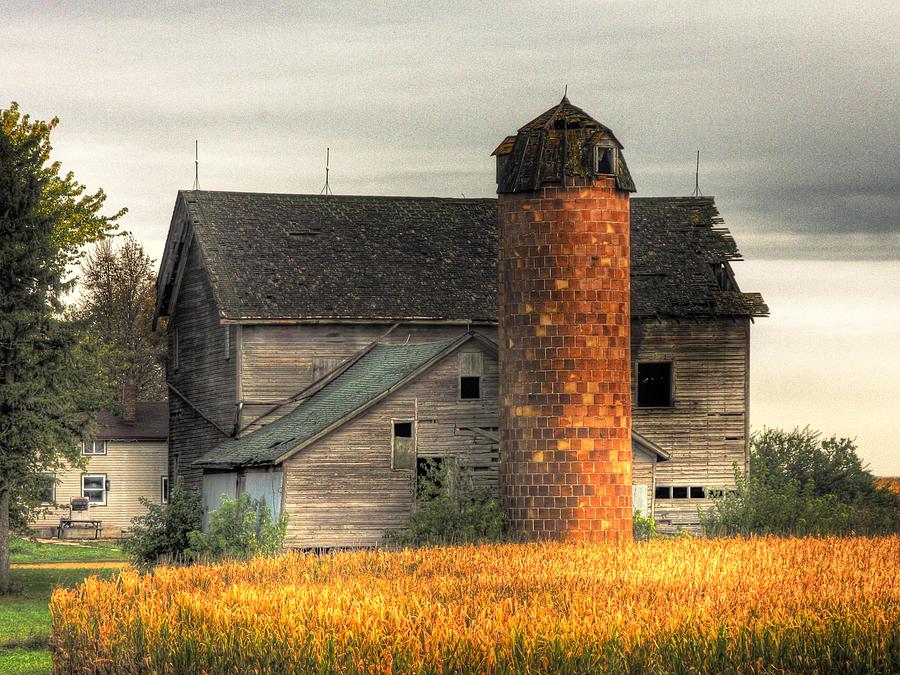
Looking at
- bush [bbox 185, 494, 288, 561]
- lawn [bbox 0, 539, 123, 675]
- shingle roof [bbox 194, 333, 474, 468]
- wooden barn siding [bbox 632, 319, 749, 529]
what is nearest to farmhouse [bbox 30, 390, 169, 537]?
lawn [bbox 0, 539, 123, 675]

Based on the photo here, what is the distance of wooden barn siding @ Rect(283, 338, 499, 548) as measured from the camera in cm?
3803

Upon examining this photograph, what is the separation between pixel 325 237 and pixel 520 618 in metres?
31.7

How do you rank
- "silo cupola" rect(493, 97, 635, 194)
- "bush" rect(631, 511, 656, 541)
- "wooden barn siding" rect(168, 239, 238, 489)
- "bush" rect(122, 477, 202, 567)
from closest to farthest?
"silo cupola" rect(493, 97, 635, 194), "bush" rect(631, 511, 656, 541), "bush" rect(122, 477, 202, 567), "wooden barn siding" rect(168, 239, 238, 489)

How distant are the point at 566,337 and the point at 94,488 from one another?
1524 inches

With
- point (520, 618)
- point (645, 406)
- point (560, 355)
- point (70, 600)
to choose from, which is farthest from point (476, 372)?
point (520, 618)

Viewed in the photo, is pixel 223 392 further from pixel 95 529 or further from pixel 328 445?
pixel 95 529

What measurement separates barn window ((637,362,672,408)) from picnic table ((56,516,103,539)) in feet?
91.7

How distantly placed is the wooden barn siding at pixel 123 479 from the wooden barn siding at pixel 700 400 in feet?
97.7

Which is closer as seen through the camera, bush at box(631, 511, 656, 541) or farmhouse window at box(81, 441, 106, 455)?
bush at box(631, 511, 656, 541)

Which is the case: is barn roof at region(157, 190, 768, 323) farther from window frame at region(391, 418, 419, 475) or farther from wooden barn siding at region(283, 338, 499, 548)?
window frame at region(391, 418, 419, 475)

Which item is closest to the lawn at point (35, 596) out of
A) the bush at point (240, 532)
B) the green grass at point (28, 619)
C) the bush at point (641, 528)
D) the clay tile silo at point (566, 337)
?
the green grass at point (28, 619)

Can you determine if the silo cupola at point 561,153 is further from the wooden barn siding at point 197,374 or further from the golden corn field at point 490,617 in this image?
the golden corn field at point 490,617

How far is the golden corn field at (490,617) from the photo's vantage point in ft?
55.3

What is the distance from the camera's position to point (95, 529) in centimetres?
6519
